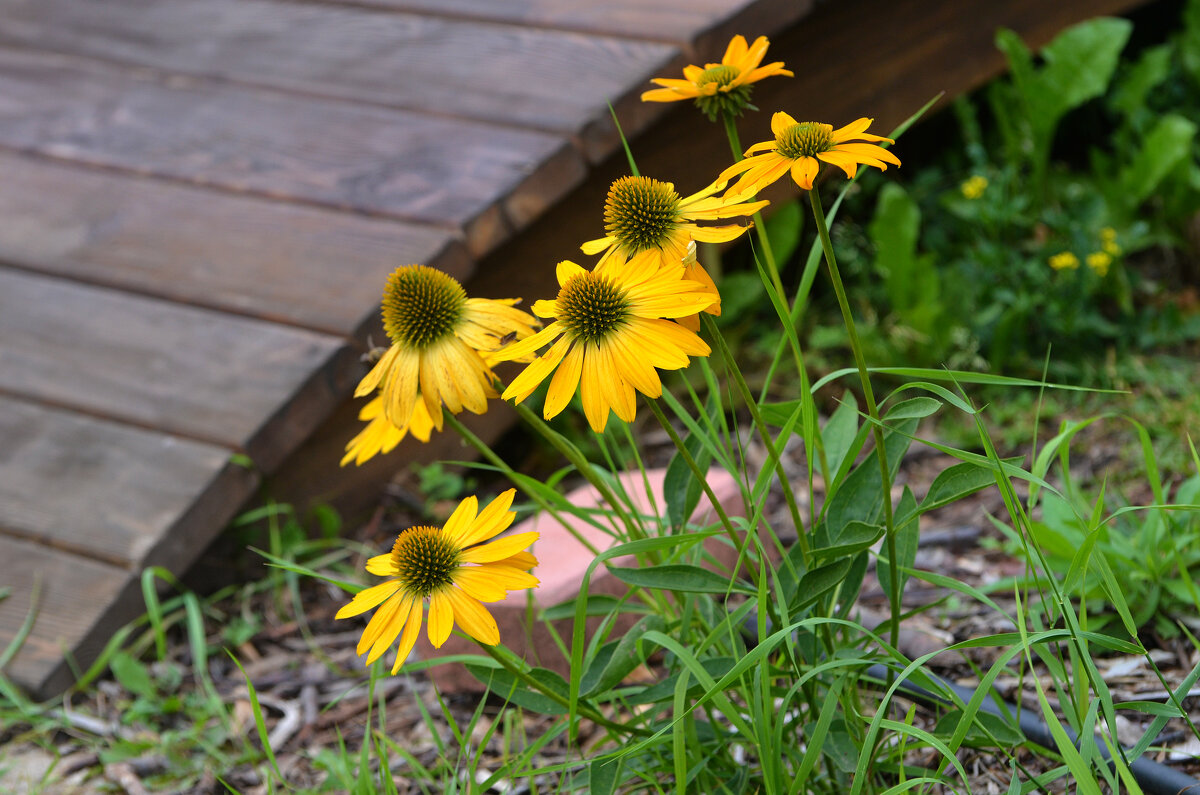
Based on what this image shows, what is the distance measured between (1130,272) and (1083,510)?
4.01ft

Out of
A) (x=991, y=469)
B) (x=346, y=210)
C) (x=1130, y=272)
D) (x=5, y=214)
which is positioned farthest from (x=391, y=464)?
(x=1130, y=272)

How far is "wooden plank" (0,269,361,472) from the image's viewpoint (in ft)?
6.35

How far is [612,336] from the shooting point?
2.82 ft

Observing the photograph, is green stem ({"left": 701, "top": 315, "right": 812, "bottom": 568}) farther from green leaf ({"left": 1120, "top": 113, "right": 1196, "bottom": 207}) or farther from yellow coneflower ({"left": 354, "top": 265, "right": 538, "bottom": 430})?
green leaf ({"left": 1120, "top": 113, "right": 1196, "bottom": 207})

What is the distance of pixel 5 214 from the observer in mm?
2416

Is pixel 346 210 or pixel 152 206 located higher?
pixel 152 206

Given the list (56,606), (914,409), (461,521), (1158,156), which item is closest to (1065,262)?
(1158,156)

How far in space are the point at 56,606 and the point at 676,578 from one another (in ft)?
4.29

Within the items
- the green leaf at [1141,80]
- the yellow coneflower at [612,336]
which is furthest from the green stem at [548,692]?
the green leaf at [1141,80]

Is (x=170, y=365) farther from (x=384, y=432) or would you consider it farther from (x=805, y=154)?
(x=805, y=154)

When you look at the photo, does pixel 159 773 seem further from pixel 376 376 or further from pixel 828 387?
pixel 828 387

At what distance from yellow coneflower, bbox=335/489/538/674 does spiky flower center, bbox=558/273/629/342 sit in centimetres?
15

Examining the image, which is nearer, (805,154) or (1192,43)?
(805,154)

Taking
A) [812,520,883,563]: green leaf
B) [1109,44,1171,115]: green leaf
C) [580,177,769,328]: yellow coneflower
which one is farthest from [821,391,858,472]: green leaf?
[1109,44,1171,115]: green leaf
